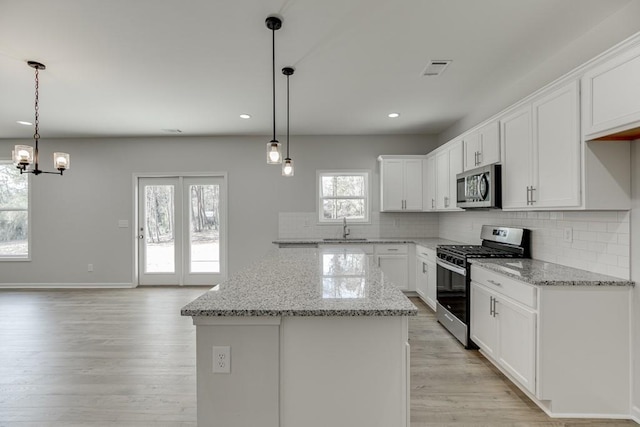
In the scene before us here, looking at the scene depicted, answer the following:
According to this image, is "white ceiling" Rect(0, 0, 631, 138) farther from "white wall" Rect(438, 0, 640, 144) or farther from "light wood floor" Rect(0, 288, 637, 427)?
"light wood floor" Rect(0, 288, 637, 427)

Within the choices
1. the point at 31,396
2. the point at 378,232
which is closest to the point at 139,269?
the point at 31,396

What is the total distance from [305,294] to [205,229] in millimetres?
4227

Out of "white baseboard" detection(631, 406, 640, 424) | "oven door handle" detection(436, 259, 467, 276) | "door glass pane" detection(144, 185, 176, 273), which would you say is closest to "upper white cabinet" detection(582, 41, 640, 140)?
"oven door handle" detection(436, 259, 467, 276)

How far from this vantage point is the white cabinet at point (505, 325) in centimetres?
209

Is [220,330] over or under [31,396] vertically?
over

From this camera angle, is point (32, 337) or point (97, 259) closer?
point (32, 337)

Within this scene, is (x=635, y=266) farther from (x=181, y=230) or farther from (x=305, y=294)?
(x=181, y=230)

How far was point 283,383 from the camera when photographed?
147 centimetres

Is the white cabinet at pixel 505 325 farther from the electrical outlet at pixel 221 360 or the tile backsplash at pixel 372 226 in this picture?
the tile backsplash at pixel 372 226

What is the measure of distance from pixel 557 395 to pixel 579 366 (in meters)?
0.24

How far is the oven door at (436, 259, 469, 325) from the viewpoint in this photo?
9.67 ft

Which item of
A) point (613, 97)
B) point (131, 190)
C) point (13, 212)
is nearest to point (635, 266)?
point (613, 97)

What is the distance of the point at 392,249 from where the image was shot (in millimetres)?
4664

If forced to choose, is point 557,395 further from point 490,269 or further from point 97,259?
point 97,259
